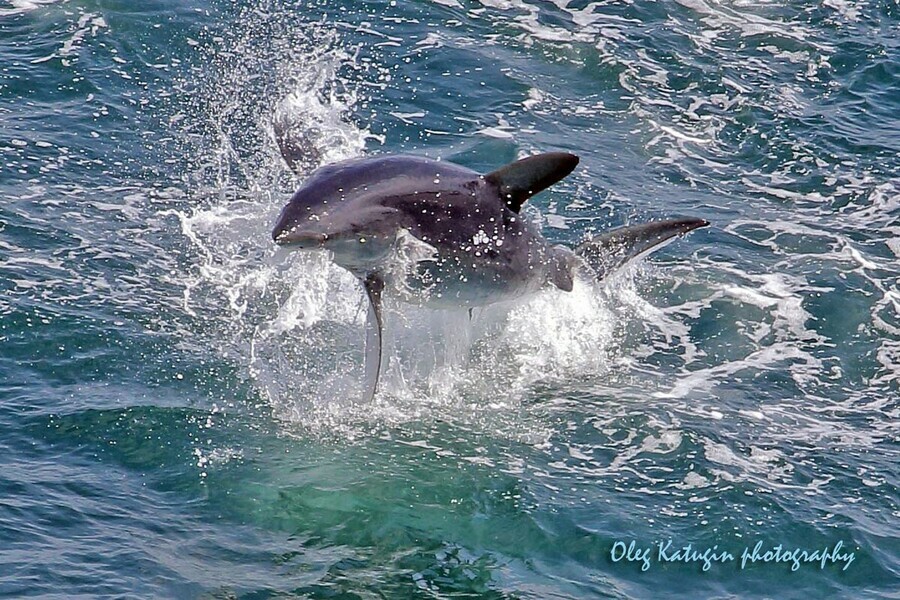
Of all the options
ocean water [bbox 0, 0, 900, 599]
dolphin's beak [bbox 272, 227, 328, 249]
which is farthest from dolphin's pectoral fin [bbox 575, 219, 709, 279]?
dolphin's beak [bbox 272, 227, 328, 249]

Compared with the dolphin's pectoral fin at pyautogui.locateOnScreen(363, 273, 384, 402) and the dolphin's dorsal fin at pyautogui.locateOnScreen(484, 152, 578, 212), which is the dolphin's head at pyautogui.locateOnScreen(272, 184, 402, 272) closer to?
the dolphin's pectoral fin at pyautogui.locateOnScreen(363, 273, 384, 402)

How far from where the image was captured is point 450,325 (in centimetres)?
1414

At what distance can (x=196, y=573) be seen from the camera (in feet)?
34.4

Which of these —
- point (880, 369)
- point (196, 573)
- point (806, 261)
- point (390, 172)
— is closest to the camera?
point (196, 573)

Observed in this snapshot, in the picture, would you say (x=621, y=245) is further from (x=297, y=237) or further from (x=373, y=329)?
(x=297, y=237)

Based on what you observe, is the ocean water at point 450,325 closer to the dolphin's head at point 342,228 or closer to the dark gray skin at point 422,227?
the dark gray skin at point 422,227

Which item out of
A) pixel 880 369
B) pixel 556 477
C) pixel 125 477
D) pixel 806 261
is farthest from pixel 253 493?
pixel 806 261

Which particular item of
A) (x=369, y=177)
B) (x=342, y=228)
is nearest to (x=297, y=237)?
(x=342, y=228)

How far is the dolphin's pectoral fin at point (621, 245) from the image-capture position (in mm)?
14336

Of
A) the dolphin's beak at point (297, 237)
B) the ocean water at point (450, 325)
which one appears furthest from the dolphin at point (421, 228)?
the ocean water at point (450, 325)

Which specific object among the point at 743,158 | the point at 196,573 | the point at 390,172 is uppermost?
the point at 390,172

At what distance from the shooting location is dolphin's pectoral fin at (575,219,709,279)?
14336 millimetres

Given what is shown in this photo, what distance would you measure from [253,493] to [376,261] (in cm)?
220

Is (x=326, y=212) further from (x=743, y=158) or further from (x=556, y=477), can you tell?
(x=743, y=158)
